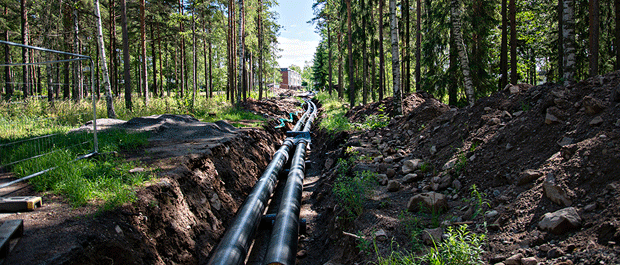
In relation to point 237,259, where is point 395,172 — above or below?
above

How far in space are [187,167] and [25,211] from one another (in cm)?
262

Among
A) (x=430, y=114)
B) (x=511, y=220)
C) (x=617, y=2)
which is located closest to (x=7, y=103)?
(x=511, y=220)

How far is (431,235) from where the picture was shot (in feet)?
12.2

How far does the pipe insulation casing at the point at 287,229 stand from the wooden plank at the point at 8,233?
107 inches

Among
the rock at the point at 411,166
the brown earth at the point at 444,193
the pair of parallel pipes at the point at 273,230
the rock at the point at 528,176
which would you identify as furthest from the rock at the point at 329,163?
the rock at the point at 528,176

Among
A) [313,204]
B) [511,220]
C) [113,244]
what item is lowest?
[313,204]

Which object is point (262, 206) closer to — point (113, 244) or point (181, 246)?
point (181, 246)

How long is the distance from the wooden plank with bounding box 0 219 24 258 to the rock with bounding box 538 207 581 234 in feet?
16.3

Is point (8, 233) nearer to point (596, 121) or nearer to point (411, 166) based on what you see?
point (411, 166)

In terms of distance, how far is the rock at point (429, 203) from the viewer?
4488mm

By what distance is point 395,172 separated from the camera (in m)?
6.75

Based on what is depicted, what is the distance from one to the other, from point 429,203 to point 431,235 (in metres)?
0.88

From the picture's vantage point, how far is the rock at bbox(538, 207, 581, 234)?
→ 2.91m

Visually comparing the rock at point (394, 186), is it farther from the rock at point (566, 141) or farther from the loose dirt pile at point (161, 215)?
the loose dirt pile at point (161, 215)
